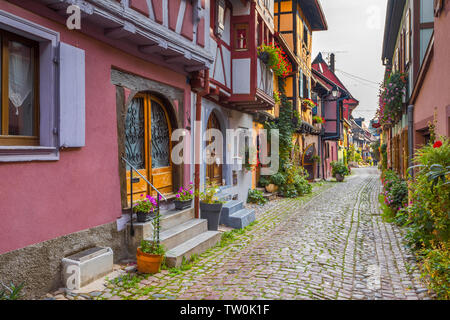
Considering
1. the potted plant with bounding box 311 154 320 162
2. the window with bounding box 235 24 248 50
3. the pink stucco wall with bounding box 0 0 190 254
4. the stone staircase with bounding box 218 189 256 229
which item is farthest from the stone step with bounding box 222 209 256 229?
the potted plant with bounding box 311 154 320 162

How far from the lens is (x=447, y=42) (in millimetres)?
5367

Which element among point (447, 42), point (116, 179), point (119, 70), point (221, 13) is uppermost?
point (221, 13)

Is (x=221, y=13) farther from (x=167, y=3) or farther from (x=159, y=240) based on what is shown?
(x=159, y=240)

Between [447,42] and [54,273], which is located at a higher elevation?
[447,42]

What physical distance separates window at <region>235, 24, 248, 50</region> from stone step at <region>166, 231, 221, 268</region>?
5427mm

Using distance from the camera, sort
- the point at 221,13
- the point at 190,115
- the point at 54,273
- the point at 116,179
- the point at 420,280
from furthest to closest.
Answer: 1. the point at 221,13
2. the point at 190,115
3. the point at 116,179
4. the point at 420,280
5. the point at 54,273

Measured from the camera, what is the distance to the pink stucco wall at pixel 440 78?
5434 millimetres

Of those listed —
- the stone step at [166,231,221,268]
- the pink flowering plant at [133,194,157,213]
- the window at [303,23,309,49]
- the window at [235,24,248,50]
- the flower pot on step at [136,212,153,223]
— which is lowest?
the stone step at [166,231,221,268]

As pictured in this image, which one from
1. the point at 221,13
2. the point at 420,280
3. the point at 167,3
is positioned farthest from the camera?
the point at 221,13

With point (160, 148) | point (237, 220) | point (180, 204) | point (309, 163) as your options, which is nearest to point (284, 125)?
point (309, 163)

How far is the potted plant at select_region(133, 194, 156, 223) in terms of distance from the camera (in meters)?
5.28

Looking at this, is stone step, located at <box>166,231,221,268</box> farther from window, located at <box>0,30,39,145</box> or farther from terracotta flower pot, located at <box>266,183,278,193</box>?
terracotta flower pot, located at <box>266,183,278,193</box>
